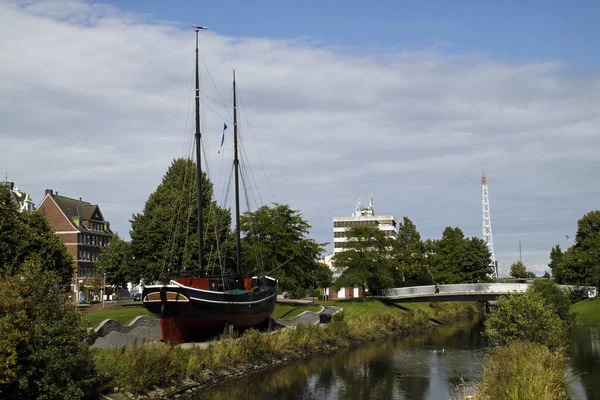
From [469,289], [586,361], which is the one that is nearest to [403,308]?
[469,289]

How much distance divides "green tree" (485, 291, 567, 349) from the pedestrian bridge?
3818cm

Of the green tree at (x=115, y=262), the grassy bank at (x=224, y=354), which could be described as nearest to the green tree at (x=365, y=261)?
the grassy bank at (x=224, y=354)

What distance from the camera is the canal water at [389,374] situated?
38.1 m

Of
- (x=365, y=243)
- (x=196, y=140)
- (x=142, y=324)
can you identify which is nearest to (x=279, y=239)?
(x=365, y=243)

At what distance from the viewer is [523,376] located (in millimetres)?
27203

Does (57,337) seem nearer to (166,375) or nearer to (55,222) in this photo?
(166,375)

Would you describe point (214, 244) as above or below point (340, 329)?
above

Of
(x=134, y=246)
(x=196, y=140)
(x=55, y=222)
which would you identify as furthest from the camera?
(x=55, y=222)

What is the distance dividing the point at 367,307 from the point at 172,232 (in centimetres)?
3019

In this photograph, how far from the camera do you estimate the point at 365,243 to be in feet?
313

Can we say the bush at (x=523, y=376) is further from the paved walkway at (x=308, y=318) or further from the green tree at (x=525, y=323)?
the paved walkway at (x=308, y=318)

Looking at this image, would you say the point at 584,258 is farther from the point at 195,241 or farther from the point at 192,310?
the point at 192,310

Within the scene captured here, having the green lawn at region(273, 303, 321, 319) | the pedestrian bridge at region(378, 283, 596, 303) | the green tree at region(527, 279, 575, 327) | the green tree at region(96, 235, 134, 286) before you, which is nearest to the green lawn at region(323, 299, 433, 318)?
the pedestrian bridge at region(378, 283, 596, 303)

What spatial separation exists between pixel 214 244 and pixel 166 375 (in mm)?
39820
